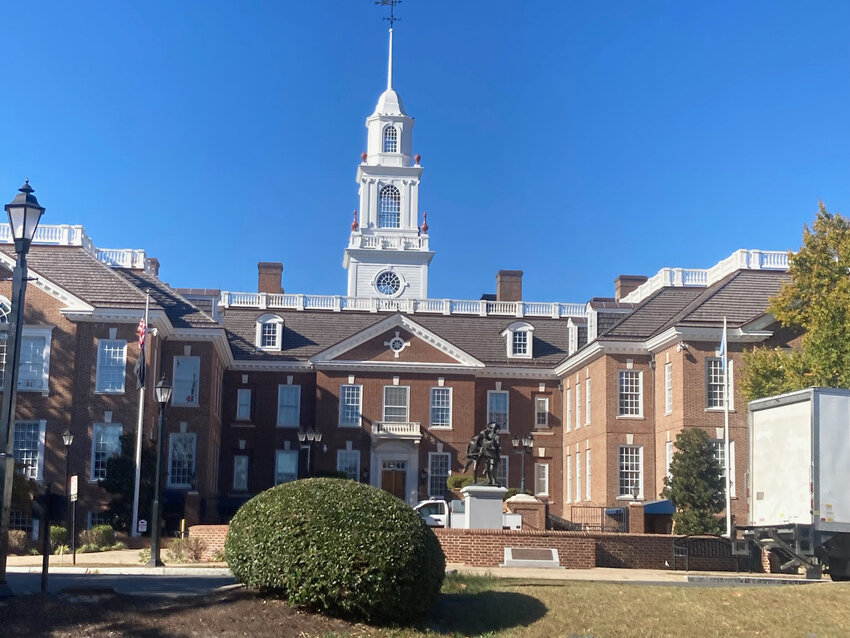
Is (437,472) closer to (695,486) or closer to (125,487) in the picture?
(695,486)

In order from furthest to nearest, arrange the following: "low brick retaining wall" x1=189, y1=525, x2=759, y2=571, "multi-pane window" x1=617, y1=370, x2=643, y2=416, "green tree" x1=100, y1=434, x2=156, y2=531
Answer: "multi-pane window" x1=617, y1=370, x2=643, y2=416 < "green tree" x1=100, y1=434, x2=156, y2=531 < "low brick retaining wall" x1=189, y1=525, x2=759, y2=571

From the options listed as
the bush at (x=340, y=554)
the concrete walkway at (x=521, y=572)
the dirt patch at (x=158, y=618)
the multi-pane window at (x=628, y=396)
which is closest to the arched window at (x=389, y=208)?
the multi-pane window at (x=628, y=396)

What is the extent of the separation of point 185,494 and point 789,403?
28.0 metres

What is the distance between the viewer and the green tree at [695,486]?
37.7 m

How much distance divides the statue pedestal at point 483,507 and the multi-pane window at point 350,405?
77.8 feet

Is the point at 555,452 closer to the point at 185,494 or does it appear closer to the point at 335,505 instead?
the point at 185,494

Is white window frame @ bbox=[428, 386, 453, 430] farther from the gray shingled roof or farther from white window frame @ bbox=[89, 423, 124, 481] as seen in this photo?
white window frame @ bbox=[89, 423, 124, 481]

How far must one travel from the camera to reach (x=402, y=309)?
201 feet

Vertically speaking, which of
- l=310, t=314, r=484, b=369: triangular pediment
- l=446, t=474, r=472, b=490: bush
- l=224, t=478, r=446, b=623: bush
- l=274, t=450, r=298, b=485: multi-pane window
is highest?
l=310, t=314, r=484, b=369: triangular pediment

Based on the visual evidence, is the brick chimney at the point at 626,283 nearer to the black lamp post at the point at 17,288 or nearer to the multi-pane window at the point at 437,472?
the multi-pane window at the point at 437,472

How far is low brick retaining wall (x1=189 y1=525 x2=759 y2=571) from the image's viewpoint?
88.0ft

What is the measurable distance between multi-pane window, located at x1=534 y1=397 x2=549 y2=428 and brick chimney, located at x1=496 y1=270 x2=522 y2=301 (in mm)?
10094

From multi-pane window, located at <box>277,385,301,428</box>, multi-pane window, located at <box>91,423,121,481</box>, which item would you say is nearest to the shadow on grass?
multi-pane window, located at <box>91,423,121,481</box>

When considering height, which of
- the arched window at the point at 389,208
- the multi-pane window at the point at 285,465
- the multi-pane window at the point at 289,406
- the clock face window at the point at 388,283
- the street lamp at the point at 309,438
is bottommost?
the multi-pane window at the point at 285,465
